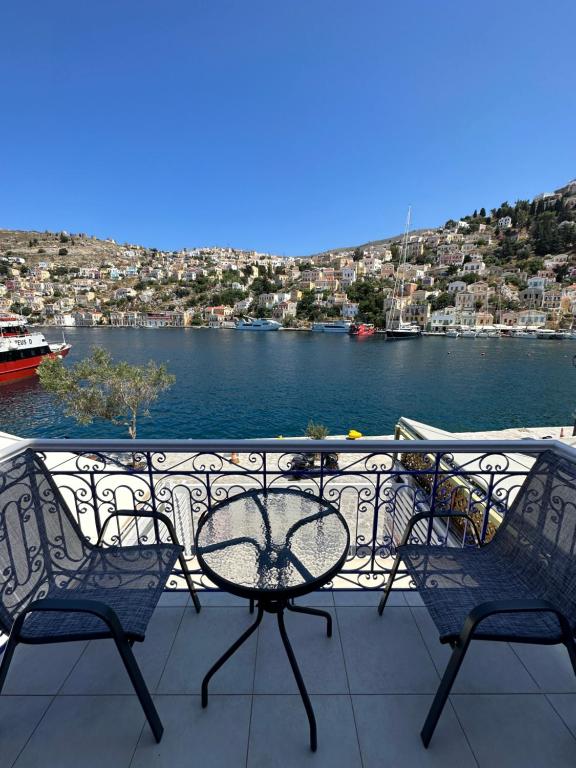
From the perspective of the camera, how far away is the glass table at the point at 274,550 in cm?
129

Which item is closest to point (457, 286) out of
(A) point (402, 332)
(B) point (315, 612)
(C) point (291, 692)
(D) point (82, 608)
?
(A) point (402, 332)

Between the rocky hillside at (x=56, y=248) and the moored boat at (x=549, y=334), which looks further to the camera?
the rocky hillside at (x=56, y=248)

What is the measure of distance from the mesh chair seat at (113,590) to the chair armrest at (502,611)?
109cm

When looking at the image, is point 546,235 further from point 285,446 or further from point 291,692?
point 291,692

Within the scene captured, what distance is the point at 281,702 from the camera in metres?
1.35

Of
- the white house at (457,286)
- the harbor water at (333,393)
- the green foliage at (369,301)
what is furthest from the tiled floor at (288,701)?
the white house at (457,286)

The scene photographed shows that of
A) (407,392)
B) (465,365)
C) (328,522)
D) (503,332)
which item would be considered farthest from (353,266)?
(328,522)

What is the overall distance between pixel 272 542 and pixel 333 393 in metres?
22.3

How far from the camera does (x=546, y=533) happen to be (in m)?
1.44

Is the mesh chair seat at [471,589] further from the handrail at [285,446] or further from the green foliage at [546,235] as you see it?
the green foliage at [546,235]

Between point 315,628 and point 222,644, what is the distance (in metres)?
0.45

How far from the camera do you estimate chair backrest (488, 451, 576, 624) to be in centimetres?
133

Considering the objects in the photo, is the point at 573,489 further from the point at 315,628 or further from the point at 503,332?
the point at 503,332

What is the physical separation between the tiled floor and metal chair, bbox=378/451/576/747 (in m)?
0.17
